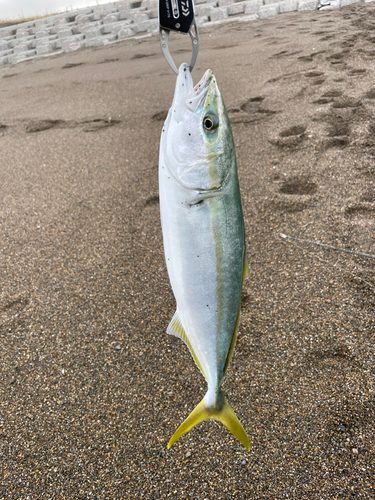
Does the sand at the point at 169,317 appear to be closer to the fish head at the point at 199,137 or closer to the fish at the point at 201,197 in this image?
the fish at the point at 201,197

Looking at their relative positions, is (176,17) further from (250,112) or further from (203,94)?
(250,112)

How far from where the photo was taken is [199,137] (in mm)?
907

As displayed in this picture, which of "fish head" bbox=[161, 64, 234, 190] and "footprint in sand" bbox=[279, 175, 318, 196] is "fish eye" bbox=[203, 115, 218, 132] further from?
"footprint in sand" bbox=[279, 175, 318, 196]

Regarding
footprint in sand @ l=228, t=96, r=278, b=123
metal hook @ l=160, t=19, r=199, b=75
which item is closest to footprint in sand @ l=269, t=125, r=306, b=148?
footprint in sand @ l=228, t=96, r=278, b=123

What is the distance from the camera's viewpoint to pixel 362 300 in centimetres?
202

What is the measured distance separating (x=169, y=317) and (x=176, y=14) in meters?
1.54

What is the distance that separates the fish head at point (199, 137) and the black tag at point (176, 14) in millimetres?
126

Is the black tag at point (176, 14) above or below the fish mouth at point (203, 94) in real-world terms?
above

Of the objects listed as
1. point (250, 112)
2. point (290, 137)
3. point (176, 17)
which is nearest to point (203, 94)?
point (176, 17)

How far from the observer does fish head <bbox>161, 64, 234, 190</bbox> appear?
90 cm

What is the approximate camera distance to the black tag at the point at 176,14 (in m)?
0.90

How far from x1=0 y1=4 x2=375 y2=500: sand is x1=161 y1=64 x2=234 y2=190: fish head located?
1.21 meters

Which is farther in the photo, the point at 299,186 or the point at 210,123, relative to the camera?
the point at 299,186

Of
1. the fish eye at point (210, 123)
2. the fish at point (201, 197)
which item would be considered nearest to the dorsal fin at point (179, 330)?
the fish at point (201, 197)
